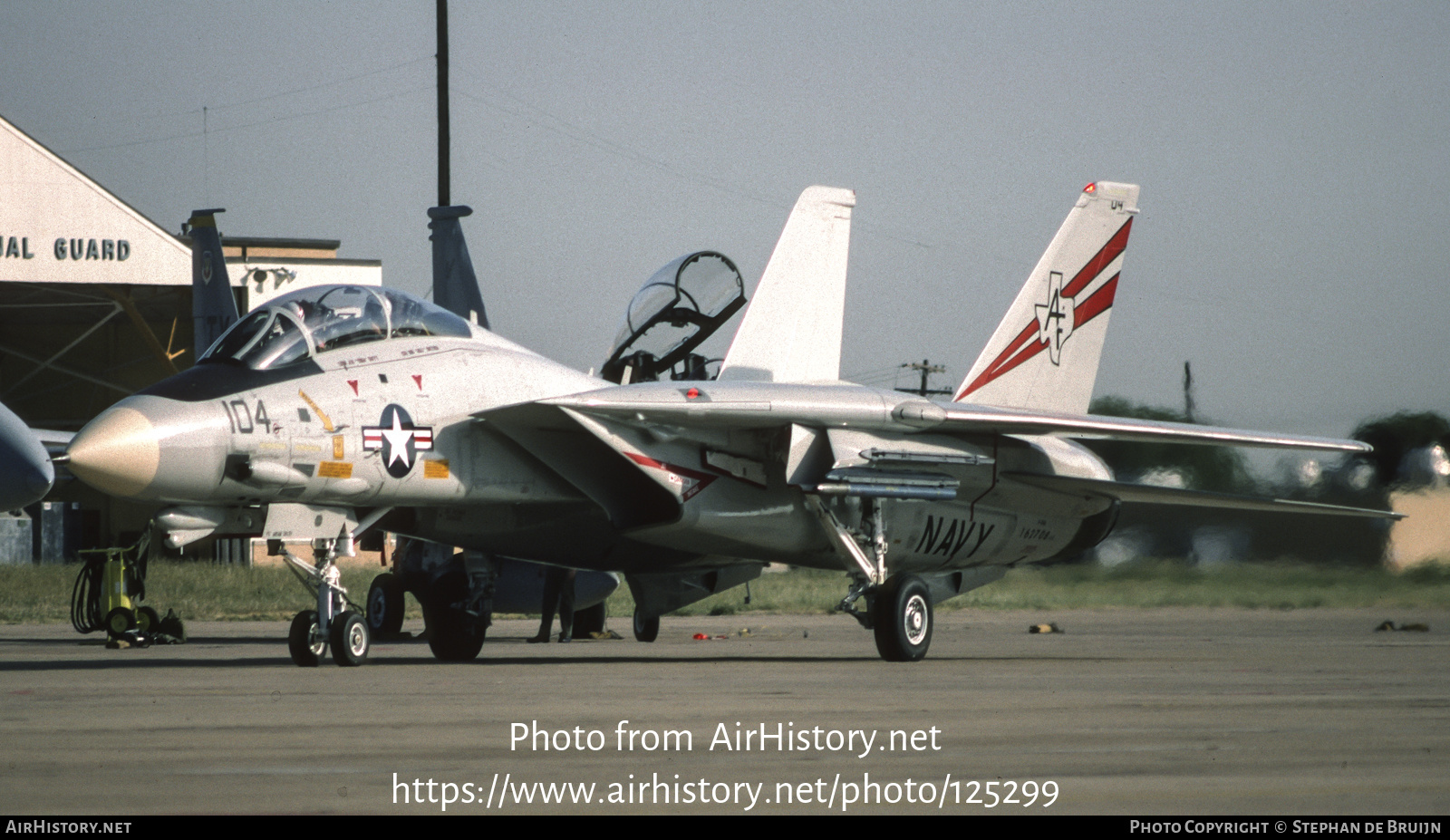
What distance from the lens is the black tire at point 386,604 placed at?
13750 millimetres

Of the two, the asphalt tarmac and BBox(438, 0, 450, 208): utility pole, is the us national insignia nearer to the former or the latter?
the asphalt tarmac

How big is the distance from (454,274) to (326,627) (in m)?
6.56

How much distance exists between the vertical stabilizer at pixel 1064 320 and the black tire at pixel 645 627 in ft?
11.1

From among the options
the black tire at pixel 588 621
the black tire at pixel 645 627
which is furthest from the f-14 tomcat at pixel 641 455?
the black tire at pixel 588 621

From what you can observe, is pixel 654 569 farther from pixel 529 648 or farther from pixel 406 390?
pixel 406 390

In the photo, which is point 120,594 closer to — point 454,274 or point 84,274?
point 454,274

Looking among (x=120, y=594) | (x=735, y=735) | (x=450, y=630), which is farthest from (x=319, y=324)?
(x=120, y=594)

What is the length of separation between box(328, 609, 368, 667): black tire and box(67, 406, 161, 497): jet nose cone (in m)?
1.56

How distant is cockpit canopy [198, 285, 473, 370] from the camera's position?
30.7 ft

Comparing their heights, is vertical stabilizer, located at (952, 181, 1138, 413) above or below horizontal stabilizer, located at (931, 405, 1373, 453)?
above

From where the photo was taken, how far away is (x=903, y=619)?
420 inches

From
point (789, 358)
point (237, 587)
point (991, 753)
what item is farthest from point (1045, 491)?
point (237, 587)

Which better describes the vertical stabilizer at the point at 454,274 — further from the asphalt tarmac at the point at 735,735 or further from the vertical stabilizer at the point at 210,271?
the asphalt tarmac at the point at 735,735

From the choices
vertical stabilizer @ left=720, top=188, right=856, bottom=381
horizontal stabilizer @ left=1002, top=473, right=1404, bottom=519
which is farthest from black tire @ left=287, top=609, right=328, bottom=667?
horizontal stabilizer @ left=1002, top=473, right=1404, bottom=519
